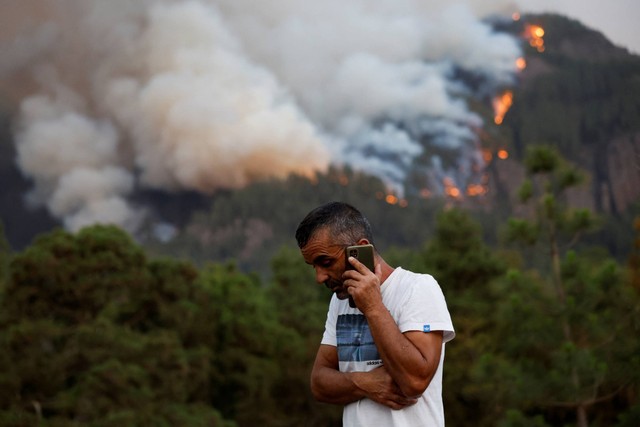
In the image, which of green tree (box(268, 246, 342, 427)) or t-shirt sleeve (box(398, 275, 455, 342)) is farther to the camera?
green tree (box(268, 246, 342, 427))

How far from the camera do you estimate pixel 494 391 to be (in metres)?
17.2

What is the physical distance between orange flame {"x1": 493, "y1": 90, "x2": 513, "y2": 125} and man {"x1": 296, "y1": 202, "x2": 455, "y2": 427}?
297ft

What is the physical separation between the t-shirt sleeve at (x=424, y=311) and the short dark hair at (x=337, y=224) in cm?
21

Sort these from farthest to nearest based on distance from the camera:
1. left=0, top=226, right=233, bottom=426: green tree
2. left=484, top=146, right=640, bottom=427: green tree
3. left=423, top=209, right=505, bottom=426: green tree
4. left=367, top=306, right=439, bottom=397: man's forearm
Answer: left=423, top=209, right=505, bottom=426: green tree → left=0, top=226, right=233, bottom=426: green tree → left=484, top=146, right=640, bottom=427: green tree → left=367, top=306, right=439, bottom=397: man's forearm

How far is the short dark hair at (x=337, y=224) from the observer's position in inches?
93.6

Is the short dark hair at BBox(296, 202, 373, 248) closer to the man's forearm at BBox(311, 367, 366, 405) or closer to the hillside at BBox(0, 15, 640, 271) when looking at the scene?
the man's forearm at BBox(311, 367, 366, 405)

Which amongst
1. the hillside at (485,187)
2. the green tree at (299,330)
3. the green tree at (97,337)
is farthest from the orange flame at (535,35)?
the green tree at (97,337)

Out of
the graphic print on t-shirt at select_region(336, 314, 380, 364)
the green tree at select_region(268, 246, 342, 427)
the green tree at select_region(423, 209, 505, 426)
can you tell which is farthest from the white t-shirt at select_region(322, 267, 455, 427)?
the green tree at select_region(268, 246, 342, 427)

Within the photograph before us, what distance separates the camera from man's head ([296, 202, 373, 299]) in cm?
236

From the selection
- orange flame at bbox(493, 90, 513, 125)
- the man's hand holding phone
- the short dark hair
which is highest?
orange flame at bbox(493, 90, 513, 125)

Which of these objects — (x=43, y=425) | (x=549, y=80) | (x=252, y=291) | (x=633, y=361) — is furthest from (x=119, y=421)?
(x=549, y=80)

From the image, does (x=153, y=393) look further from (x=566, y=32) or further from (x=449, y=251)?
(x=566, y=32)

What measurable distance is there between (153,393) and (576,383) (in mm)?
10211

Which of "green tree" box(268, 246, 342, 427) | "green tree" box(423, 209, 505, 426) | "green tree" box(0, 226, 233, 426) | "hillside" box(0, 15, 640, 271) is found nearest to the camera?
"green tree" box(0, 226, 233, 426)
